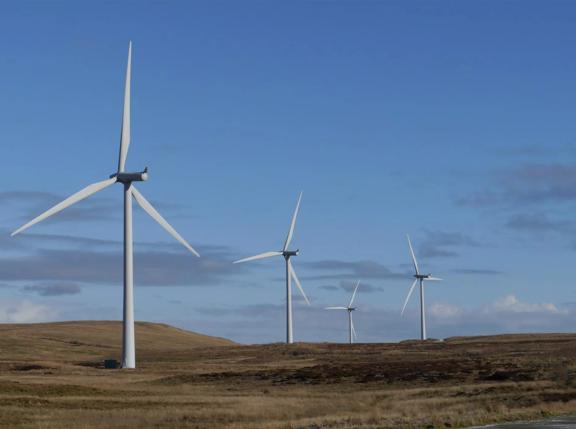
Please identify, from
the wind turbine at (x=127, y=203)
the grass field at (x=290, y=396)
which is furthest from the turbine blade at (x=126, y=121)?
the grass field at (x=290, y=396)

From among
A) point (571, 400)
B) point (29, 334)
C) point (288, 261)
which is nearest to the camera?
point (571, 400)

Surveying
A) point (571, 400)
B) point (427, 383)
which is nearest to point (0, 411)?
point (571, 400)

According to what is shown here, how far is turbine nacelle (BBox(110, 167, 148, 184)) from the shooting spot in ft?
318

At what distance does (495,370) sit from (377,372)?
980 centimetres

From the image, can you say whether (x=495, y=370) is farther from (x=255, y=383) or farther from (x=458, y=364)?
(x=255, y=383)

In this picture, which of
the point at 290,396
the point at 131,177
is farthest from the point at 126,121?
the point at 290,396

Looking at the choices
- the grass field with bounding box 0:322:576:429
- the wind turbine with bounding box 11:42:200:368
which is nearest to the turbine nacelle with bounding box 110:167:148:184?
the wind turbine with bounding box 11:42:200:368

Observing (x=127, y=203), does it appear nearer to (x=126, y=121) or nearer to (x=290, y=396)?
(x=126, y=121)

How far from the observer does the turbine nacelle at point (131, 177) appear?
9688 cm

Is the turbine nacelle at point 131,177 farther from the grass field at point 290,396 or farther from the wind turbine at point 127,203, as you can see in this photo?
the grass field at point 290,396

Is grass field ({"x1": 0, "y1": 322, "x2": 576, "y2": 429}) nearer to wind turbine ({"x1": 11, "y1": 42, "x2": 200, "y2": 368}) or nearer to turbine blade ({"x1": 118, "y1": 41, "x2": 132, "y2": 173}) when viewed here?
wind turbine ({"x1": 11, "y1": 42, "x2": 200, "y2": 368})

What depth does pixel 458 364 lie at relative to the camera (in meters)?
94.7

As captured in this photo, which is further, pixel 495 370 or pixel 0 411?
pixel 495 370

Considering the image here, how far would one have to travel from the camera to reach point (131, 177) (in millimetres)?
97125
